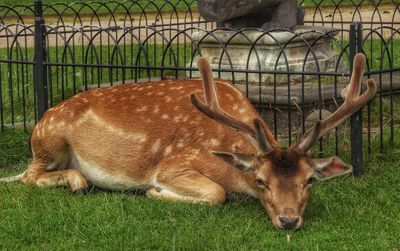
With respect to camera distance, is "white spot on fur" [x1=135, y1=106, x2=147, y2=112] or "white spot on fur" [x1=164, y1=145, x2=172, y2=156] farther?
"white spot on fur" [x1=135, y1=106, x2=147, y2=112]

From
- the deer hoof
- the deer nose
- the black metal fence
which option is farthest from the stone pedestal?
the deer nose

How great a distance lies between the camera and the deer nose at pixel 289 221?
5.73 m

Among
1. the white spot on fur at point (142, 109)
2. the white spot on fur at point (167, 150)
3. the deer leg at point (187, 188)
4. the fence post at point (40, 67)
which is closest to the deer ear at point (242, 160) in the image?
the deer leg at point (187, 188)

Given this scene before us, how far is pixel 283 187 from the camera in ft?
19.1

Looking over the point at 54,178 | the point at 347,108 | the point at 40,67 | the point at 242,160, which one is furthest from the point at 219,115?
the point at 40,67

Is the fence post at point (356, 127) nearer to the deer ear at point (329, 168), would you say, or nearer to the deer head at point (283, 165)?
the deer head at point (283, 165)

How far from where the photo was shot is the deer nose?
5.73 meters

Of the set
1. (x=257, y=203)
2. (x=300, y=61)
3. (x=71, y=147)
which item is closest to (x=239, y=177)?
(x=257, y=203)

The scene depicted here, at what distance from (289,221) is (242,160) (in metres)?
0.58

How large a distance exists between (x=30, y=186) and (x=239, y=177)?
A: 5.87ft

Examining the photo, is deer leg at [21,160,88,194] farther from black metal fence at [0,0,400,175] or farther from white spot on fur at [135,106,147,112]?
black metal fence at [0,0,400,175]

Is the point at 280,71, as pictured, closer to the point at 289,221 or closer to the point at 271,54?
the point at 271,54

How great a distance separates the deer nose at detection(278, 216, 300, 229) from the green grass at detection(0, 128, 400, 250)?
0.06 metres

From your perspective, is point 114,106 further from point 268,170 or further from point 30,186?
point 268,170
